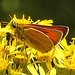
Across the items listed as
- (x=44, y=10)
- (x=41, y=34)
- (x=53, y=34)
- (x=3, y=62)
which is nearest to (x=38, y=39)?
(x=41, y=34)

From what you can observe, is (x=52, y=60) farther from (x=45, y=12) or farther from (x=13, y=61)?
(x=45, y=12)

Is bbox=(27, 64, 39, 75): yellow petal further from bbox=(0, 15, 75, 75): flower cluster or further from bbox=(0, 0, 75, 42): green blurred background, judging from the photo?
bbox=(0, 0, 75, 42): green blurred background

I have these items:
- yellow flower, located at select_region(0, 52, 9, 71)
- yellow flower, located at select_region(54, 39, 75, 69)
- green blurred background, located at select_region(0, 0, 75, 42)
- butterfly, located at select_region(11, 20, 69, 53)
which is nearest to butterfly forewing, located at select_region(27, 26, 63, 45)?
butterfly, located at select_region(11, 20, 69, 53)

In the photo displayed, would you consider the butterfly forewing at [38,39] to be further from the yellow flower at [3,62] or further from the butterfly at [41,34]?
the yellow flower at [3,62]

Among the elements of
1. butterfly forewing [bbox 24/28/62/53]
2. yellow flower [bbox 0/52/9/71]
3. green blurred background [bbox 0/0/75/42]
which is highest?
green blurred background [bbox 0/0/75/42]

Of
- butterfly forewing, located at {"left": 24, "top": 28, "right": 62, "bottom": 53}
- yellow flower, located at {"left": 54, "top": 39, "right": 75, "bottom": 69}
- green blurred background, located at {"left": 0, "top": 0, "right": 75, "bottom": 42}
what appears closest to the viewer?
butterfly forewing, located at {"left": 24, "top": 28, "right": 62, "bottom": 53}

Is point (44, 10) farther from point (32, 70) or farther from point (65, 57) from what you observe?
point (32, 70)

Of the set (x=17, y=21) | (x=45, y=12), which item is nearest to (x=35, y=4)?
(x=45, y=12)
